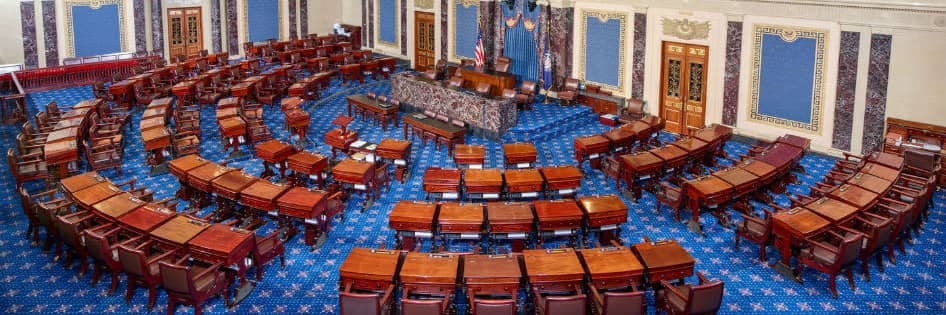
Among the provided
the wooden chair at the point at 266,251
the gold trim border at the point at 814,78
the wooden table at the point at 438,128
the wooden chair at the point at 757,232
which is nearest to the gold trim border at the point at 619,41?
the gold trim border at the point at 814,78

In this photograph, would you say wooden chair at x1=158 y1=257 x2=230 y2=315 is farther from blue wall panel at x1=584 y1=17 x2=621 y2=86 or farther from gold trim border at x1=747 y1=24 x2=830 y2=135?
blue wall panel at x1=584 y1=17 x2=621 y2=86

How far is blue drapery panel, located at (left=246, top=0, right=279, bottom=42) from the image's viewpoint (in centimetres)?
2855

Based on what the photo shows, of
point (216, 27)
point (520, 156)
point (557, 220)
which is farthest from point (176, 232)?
point (216, 27)

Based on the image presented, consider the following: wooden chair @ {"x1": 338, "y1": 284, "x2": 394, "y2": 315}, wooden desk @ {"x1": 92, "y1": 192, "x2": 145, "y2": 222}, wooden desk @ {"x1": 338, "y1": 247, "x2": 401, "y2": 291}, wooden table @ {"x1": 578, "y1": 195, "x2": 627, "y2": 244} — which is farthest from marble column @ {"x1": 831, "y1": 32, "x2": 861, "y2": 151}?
wooden desk @ {"x1": 92, "y1": 192, "x2": 145, "y2": 222}

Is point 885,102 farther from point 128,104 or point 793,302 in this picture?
point 128,104

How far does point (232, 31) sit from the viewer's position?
28.2m

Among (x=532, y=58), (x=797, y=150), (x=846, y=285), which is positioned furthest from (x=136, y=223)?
(x=532, y=58)

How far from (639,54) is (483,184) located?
334 inches

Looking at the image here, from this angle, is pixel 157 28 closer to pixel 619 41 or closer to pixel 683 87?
pixel 619 41

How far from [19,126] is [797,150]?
1765 centimetres

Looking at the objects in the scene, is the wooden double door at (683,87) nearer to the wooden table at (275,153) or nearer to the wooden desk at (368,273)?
the wooden table at (275,153)

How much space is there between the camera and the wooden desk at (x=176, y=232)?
11219 mm

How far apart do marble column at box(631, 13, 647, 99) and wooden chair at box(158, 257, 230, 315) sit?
13.0 m

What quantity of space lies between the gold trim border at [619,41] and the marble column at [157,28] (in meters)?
13.9
